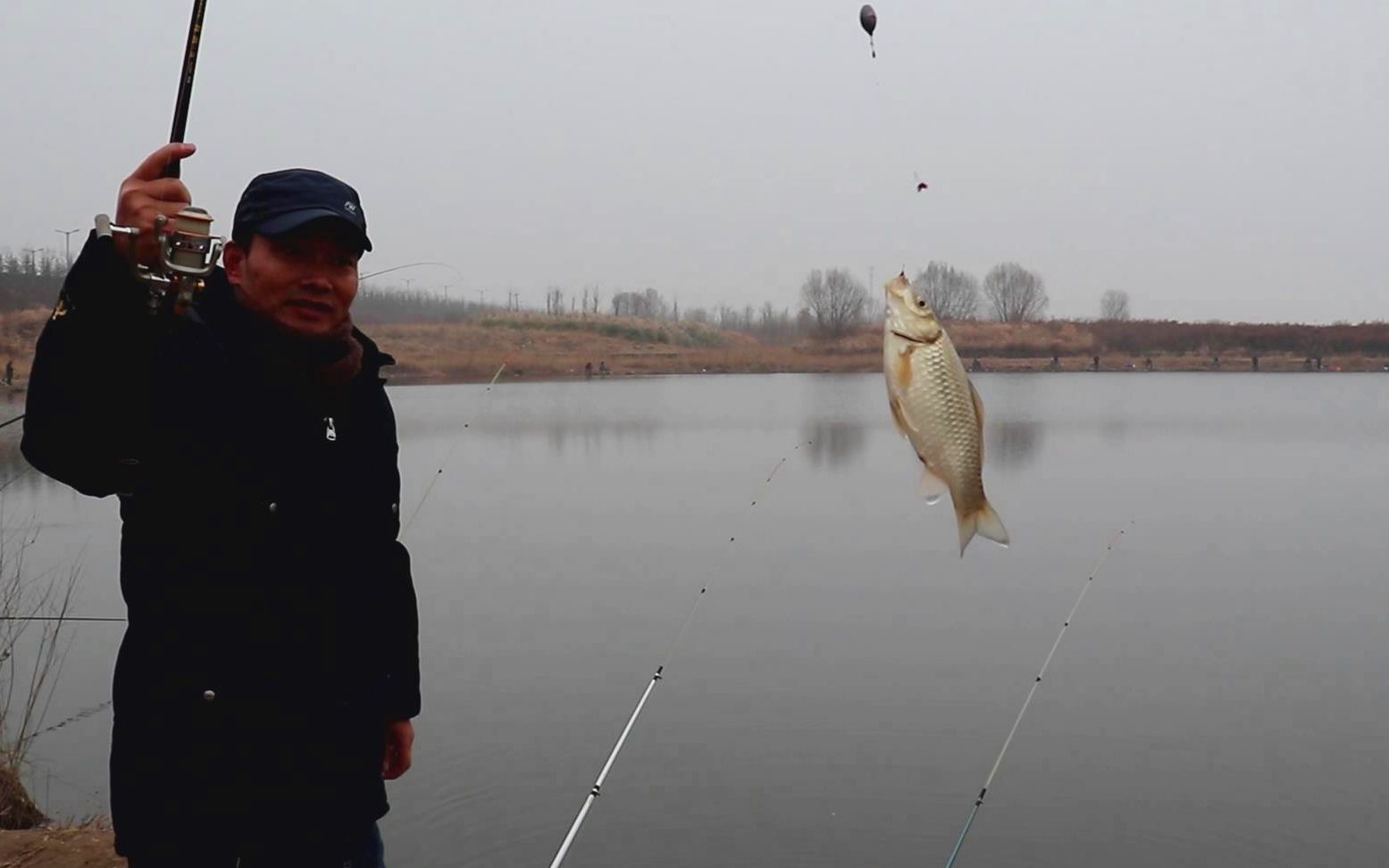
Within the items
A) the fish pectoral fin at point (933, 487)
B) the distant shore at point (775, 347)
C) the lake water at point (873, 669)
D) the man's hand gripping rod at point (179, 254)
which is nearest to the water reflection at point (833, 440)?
the lake water at point (873, 669)

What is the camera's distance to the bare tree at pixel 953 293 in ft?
15.7

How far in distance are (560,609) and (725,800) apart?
10.2 ft

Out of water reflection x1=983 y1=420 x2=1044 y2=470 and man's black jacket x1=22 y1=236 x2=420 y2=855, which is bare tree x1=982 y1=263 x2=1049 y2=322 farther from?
water reflection x1=983 y1=420 x2=1044 y2=470

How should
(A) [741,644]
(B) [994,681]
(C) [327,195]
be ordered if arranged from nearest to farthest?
1. (C) [327,195]
2. (B) [994,681]
3. (A) [741,644]

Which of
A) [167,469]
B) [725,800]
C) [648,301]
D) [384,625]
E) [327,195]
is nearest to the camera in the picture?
[167,469]

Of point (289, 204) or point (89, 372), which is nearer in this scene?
point (89, 372)

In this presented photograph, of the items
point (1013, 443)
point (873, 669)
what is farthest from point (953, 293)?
point (1013, 443)

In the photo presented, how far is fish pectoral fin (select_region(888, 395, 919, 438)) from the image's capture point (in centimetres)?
235

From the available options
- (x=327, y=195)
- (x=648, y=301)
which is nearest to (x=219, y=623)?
(x=327, y=195)

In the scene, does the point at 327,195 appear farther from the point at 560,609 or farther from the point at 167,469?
the point at 560,609

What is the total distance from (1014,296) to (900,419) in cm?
412

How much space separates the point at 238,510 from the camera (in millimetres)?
2191

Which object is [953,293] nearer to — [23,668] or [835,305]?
[835,305]

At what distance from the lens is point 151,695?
7.03 ft
